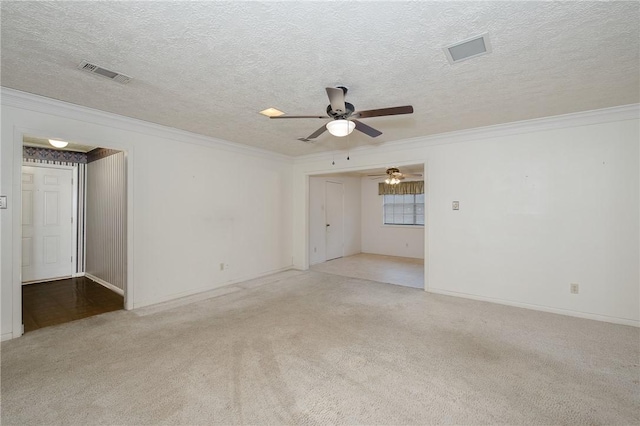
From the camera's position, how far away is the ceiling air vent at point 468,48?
2.08m

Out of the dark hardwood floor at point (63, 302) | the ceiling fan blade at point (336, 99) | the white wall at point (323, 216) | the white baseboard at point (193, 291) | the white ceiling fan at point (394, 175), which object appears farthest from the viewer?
the white wall at point (323, 216)

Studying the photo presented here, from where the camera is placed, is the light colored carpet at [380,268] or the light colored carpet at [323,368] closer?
the light colored carpet at [323,368]

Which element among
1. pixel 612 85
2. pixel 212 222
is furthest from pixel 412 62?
pixel 212 222

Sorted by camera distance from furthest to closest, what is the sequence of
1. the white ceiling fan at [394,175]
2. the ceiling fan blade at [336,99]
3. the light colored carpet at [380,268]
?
1. the white ceiling fan at [394,175]
2. the light colored carpet at [380,268]
3. the ceiling fan blade at [336,99]

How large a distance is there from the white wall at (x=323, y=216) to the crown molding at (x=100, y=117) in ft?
7.93

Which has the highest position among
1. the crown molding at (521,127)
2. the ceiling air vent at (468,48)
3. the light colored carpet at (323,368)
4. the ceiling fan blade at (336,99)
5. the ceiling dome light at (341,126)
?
the ceiling air vent at (468,48)

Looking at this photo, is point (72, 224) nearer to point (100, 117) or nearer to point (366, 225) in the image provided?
point (100, 117)

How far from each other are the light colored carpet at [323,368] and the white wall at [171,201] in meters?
0.63

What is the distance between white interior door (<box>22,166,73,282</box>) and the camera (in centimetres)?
507

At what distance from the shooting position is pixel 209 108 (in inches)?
135

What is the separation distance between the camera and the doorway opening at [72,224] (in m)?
4.63

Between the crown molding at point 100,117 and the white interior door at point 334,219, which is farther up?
the crown molding at point 100,117

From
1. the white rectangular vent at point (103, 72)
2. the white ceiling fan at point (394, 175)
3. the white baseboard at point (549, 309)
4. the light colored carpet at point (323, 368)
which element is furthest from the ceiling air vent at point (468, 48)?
the white ceiling fan at point (394, 175)

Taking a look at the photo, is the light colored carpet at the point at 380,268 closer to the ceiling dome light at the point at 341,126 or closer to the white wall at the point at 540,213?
the white wall at the point at 540,213
